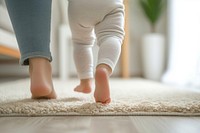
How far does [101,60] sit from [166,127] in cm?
26

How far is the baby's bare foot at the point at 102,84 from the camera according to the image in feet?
2.36

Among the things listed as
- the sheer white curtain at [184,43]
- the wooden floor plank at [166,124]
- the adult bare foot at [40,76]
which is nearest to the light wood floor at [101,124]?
the wooden floor plank at [166,124]

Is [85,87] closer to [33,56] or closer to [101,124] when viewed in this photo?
[33,56]

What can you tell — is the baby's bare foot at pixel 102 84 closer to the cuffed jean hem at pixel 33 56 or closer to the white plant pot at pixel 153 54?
the cuffed jean hem at pixel 33 56

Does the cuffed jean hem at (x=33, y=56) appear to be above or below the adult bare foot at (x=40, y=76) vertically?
above

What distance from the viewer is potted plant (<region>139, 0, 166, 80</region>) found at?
7.84 ft

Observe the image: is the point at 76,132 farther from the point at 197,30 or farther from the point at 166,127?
the point at 197,30

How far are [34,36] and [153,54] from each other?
1739 mm

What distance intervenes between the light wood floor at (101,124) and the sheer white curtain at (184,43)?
1.10 meters

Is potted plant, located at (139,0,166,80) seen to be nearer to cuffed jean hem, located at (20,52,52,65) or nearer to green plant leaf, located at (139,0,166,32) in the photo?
green plant leaf, located at (139,0,166,32)

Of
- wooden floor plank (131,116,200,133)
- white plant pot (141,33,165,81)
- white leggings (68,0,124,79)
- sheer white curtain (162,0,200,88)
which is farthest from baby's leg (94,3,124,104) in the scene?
white plant pot (141,33,165,81)

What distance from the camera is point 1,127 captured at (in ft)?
1.96

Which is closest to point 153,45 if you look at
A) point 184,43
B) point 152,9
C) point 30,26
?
point 152,9

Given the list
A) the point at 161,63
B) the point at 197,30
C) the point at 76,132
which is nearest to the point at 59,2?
the point at 161,63
